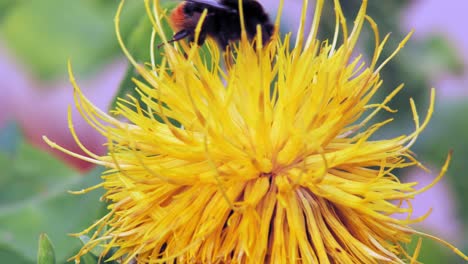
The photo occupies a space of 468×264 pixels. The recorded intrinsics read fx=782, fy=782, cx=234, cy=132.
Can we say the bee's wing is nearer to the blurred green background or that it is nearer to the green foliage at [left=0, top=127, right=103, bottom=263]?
the blurred green background

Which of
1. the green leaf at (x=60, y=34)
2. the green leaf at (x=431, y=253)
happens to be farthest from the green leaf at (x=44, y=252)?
the green leaf at (x=60, y=34)

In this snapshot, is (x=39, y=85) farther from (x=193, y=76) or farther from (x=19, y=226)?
(x=193, y=76)

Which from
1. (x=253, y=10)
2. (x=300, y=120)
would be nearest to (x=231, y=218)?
(x=300, y=120)

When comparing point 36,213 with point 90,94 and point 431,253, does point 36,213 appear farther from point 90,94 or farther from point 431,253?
point 90,94

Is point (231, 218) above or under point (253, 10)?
under

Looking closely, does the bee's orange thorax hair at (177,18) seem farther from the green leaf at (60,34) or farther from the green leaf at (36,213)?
the green leaf at (60,34)


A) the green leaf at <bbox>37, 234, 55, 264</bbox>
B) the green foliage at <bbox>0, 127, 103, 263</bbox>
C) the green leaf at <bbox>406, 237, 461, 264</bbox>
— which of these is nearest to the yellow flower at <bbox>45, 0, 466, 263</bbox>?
the green leaf at <bbox>37, 234, 55, 264</bbox>

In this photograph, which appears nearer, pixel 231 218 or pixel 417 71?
pixel 231 218
